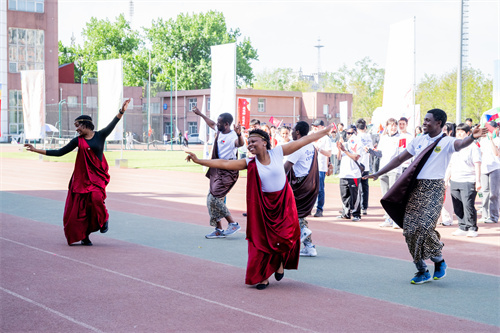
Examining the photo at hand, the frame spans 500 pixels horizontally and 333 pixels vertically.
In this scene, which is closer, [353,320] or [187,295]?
[353,320]

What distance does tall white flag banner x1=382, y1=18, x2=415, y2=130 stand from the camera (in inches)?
481

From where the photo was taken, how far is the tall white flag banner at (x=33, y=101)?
1251 inches

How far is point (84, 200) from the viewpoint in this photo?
362 inches

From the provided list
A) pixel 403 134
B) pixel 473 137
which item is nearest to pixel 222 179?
pixel 403 134

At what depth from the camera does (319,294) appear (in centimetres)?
642

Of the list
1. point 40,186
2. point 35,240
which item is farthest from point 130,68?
point 35,240

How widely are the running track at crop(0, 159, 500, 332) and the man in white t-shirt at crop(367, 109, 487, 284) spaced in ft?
1.32

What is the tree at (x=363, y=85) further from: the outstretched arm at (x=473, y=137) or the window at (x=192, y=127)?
the outstretched arm at (x=473, y=137)

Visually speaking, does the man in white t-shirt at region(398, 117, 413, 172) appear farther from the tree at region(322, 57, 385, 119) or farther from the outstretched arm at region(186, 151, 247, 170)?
the tree at region(322, 57, 385, 119)

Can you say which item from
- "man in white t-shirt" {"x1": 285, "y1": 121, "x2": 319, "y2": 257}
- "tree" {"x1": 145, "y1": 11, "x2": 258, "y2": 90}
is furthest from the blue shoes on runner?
"tree" {"x1": 145, "y1": 11, "x2": 258, "y2": 90}

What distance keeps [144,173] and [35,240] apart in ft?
50.2

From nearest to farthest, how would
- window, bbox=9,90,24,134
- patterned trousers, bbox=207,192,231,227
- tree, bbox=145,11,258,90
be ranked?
patterned trousers, bbox=207,192,231,227
window, bbox=9,90,24,134
tree, bbox=145,11,258,90

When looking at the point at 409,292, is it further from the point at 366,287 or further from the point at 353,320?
the point at 353,320

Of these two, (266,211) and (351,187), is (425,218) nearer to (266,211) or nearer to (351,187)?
(266,211)
